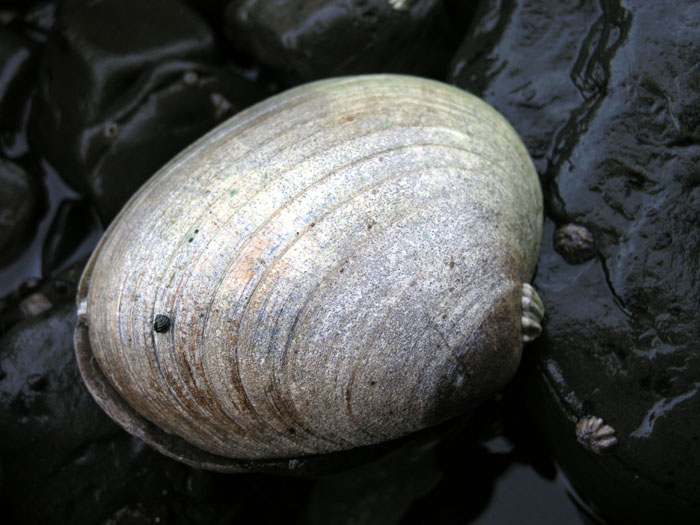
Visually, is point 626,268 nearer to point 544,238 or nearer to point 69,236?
point 544,238

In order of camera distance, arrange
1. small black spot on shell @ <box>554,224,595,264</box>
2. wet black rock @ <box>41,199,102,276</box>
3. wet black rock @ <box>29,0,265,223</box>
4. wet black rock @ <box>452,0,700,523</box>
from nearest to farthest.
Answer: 1. wet black rock @ <box>452,0,700,523</box>
2. small black spot on shell @ <box>554,224,595,264</box>
3. wet black rock @ <box>29,0,265,223</box>
4. wet black rock @ <box>41,199,102,276</box>

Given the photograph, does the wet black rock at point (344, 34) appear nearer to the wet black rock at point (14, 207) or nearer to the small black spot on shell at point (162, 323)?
the wet black rock at point (14, 207)

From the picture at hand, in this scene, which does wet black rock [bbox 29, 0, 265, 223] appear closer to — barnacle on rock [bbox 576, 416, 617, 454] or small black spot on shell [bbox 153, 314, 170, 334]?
small black spot on shell [bbox 153, 314, 170, 334]

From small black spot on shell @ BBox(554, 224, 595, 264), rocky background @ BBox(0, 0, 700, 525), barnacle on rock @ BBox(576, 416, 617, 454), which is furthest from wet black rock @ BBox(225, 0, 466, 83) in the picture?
barnacle on rock @ BBox(576, 416, 617, 454)

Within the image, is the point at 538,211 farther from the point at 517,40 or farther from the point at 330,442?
the point at 330,442

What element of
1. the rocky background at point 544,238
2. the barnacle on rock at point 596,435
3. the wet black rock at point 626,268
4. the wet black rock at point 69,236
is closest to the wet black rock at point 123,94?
the rocky background at point 544,238

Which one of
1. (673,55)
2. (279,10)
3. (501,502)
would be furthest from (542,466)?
(279,10)
